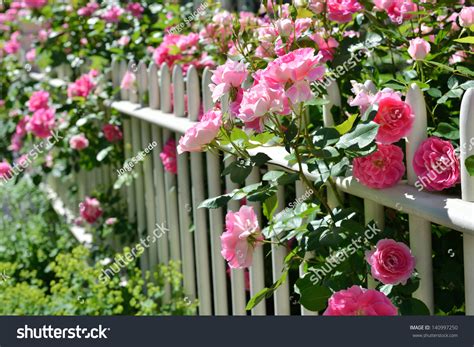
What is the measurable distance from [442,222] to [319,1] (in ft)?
2.49

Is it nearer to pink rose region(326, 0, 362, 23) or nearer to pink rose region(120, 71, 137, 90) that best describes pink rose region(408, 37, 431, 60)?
pink rose region(326, 0, 362, 23)

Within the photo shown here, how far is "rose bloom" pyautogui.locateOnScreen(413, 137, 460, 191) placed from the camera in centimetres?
174

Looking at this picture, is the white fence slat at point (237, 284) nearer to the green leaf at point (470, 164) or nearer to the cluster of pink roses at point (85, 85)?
the green leaf at point (470, 164)

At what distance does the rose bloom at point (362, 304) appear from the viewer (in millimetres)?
1712

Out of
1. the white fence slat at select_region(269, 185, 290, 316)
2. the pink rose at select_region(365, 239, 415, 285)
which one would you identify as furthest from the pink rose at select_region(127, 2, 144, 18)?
the pink rose at select_region(365, 239, 415, 285)

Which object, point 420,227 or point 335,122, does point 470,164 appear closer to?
point 420,227

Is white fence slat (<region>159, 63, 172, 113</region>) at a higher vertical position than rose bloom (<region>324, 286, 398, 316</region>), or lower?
higher

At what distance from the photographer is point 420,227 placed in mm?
1863

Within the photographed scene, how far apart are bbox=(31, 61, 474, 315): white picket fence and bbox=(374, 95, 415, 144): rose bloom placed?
0.05 m

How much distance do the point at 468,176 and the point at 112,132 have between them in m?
2.92

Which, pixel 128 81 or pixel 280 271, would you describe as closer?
pixel 280 271

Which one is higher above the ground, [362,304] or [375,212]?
[375,212]

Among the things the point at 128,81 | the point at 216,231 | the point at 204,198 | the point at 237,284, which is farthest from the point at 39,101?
the point at 237,284

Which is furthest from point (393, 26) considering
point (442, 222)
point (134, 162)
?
point (134, 162)
